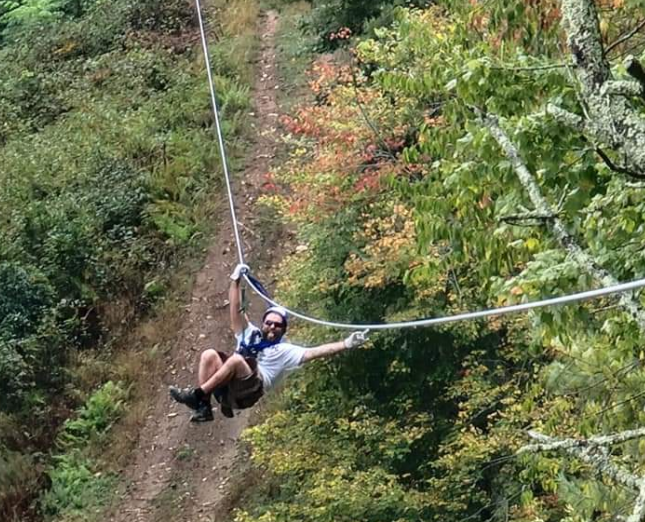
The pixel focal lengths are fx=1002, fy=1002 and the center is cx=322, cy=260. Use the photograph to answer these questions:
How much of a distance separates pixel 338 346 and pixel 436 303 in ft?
12.8

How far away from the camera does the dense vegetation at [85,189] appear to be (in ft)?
43.1

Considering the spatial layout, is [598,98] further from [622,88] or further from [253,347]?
[253,347]

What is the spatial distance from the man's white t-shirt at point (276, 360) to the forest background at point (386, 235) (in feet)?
4.27

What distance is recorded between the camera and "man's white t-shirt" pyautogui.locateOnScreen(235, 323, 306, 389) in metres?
7.30

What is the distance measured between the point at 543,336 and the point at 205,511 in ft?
27.1

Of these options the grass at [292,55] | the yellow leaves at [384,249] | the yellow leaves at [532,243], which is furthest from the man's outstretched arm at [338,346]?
the grass at [292,55]

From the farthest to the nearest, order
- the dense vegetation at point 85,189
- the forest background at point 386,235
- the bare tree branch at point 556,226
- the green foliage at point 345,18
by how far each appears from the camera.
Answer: the green foliage at point 345,18, the dense vegetation at point 85,189, the forest background at point 386,235, the bare tree branch at point 556,226

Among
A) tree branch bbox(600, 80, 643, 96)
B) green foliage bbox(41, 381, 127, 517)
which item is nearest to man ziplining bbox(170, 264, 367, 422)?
tree branch bbox(600, 80, 643, 96)

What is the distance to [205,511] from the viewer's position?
12047mm

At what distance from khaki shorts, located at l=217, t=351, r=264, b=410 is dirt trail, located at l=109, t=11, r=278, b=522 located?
4.64m

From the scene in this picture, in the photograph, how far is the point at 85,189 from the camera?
15883mm

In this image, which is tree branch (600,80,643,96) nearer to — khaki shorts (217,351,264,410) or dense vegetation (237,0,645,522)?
dense vegetation (237,0,645,522)

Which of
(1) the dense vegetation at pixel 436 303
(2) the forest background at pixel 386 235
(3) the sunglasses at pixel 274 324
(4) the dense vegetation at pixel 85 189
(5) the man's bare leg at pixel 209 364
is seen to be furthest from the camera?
(4) the dense vegetation at pixel 85 189

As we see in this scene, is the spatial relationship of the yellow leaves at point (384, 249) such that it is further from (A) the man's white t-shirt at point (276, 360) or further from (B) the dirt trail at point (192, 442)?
(B) the dirt trail at point (192, 442)
